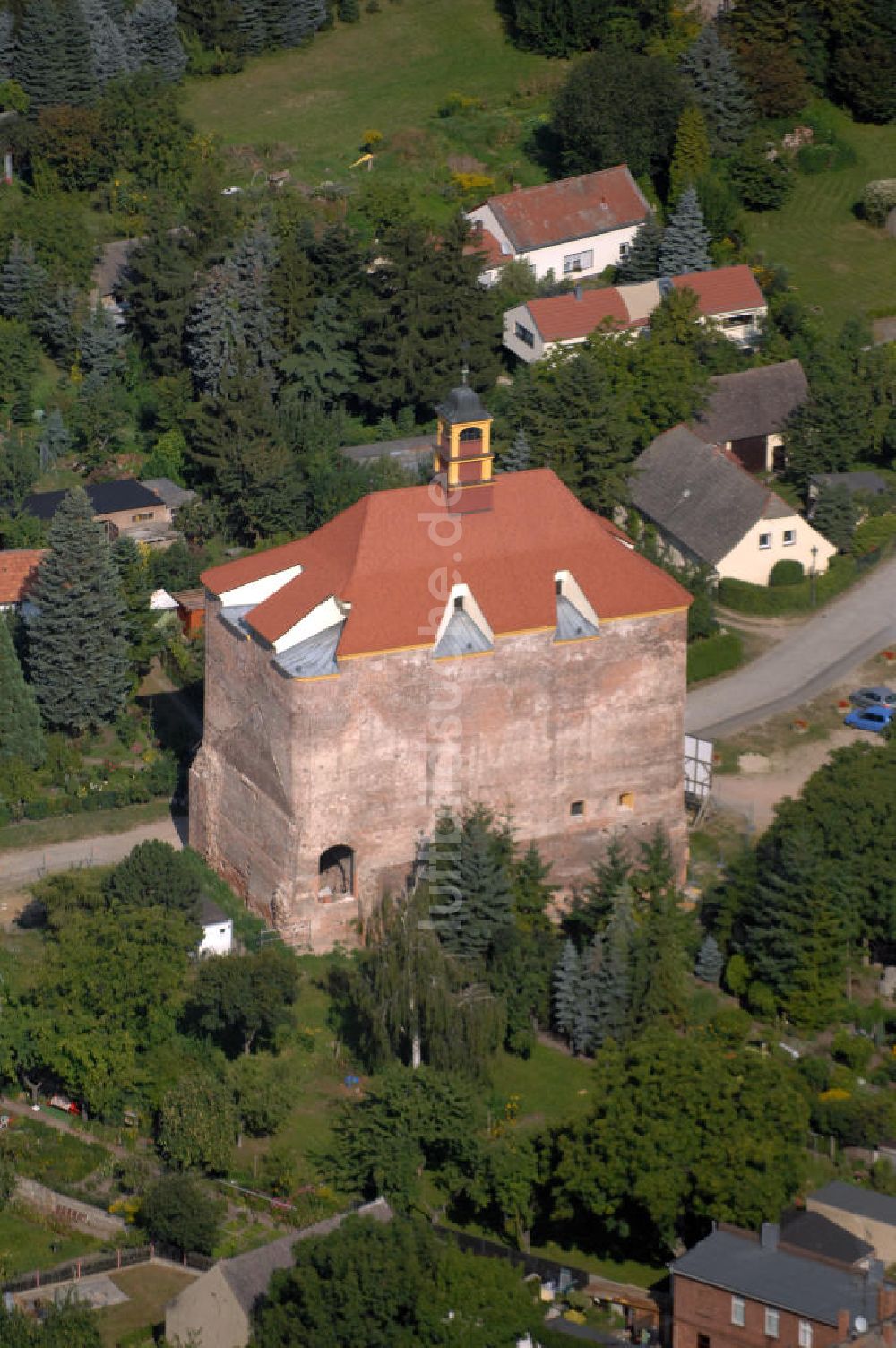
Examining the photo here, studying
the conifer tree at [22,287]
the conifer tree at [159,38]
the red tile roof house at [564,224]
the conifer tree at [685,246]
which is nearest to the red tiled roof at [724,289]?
the conifer tree at [685,246]

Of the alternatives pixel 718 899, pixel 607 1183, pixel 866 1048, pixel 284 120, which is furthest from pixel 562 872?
pixel 284 120

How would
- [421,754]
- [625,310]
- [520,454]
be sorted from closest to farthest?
1. [421,754]
2. [520,454]
3. [625,310]

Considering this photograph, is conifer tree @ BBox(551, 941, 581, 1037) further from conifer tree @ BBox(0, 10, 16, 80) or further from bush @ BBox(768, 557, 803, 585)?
conifer tree @ BBox(0, 10, 16, 80)

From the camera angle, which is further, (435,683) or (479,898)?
(435,683)

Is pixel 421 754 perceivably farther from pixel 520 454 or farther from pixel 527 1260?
pixel 520 454

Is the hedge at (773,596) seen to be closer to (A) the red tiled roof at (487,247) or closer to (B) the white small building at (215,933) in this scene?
(A) the red tiled roof at (487,247)

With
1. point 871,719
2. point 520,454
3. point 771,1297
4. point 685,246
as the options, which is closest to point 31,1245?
point 771,1297

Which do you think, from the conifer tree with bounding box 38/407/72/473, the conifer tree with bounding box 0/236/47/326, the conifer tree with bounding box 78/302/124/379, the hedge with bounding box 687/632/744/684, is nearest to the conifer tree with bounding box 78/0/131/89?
the conifer tree with bounding box 0/236/47/326

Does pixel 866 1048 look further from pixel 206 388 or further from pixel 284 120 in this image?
pixel 284 120
